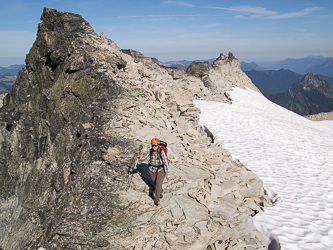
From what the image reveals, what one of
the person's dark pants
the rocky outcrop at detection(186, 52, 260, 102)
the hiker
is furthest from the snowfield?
the rocky outcrop at detection(186, 52, 260, 102)

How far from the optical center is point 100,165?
9664 mm

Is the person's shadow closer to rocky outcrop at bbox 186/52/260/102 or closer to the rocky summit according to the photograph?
the rocky summit

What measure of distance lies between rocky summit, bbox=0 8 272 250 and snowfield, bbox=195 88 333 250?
138 centimetres

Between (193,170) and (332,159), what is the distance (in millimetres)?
16960

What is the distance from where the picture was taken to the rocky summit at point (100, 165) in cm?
752

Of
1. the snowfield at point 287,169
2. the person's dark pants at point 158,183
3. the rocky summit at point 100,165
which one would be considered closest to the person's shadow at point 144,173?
the rocky summit at point 100,165

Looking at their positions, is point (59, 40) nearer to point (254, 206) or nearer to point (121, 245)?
point (121, 245)

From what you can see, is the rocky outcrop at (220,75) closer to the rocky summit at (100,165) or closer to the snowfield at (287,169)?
the snowfield at (287,169)

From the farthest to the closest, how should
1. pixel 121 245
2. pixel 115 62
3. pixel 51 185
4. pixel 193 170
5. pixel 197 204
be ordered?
pixel 115 62 → pixel 51 185 → pixel 193 170 → pixel 197 204 → pixel 121 245

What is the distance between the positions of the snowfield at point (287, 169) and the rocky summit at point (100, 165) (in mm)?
1381

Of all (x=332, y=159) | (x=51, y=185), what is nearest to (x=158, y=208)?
(x=51, y=185)

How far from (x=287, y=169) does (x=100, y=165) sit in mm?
14457

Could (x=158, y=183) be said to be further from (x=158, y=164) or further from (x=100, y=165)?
(x=100, y=165)

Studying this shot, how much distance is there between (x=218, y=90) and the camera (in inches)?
1735
